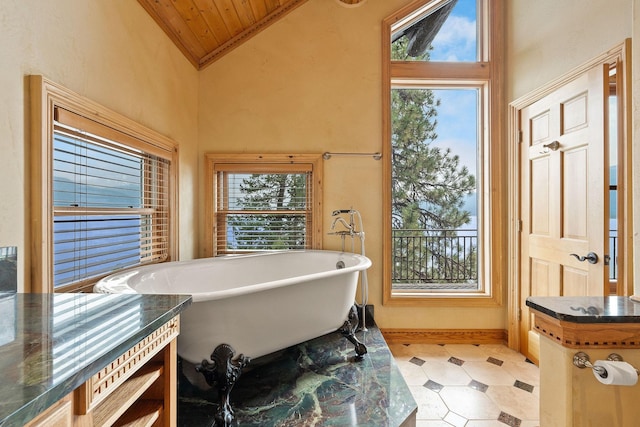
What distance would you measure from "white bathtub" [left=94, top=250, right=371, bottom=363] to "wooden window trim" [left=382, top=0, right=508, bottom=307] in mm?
817

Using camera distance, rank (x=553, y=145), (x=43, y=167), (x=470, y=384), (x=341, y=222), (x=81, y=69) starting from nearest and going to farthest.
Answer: (x=43, y=167), (x=81, y=69), (x=470, y=384), (x=553, y=145), (x=341, y=222)

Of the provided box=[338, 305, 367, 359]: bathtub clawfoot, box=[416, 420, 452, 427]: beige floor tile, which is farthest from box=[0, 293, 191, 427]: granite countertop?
box=[416, 420, 452, 427]: beige floor tile

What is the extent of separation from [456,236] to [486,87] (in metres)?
1.59

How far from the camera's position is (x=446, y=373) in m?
2.21

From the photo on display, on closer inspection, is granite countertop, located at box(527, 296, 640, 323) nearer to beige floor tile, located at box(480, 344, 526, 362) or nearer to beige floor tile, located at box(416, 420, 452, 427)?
beige floor tile, located at box(416, 420, 452, 427)

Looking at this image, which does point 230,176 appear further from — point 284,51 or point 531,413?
point 531,413

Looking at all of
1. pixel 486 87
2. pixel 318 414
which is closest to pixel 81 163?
pixel 318 414

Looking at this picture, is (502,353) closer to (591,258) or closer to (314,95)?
(591,258)

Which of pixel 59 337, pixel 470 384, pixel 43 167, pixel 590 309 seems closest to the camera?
pixel 59 337

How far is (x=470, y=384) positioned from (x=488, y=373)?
25 cm

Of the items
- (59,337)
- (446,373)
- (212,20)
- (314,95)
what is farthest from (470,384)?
(212,20)

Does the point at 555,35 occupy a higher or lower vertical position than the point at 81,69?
higher

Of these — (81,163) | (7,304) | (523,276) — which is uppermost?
(81,163)

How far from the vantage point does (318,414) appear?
155cm
